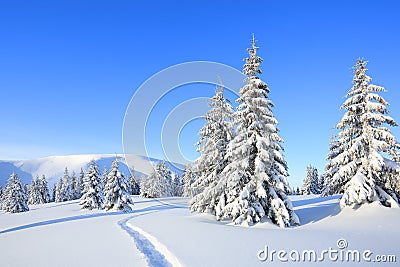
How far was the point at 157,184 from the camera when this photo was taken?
74625 mm

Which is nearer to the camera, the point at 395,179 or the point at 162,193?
the point at 395,179

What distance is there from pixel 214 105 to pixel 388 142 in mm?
14378

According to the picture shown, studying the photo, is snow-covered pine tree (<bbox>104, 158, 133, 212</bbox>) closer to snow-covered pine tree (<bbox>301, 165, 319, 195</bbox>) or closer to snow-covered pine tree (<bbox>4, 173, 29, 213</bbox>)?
snow-covered pine tree (<bbox>4, 173, 29, 213</bbox>)

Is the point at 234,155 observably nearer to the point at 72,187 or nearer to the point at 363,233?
the point at 363,233

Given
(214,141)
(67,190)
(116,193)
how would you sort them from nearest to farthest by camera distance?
(214,141) < (116,193) < (67,190)

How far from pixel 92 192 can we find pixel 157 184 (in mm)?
28685

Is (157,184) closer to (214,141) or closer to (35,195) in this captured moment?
(35,195)

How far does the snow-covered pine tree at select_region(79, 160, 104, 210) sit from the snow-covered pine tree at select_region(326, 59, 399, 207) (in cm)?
3947

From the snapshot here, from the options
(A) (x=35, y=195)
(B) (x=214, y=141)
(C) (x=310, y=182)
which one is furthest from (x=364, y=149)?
(A) (x=35, y=195)

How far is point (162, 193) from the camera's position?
250 ft

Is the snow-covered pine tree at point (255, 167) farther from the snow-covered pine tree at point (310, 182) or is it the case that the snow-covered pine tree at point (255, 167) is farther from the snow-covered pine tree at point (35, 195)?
the snow-covered pine tree at point (35, 195)

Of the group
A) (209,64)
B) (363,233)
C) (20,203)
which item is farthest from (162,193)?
(363,233)

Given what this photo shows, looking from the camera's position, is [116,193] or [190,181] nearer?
[116,193]

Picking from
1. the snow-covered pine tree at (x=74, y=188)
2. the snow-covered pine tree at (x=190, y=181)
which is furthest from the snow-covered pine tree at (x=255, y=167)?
the snow-covered pine tree at (x=74, y=188)
